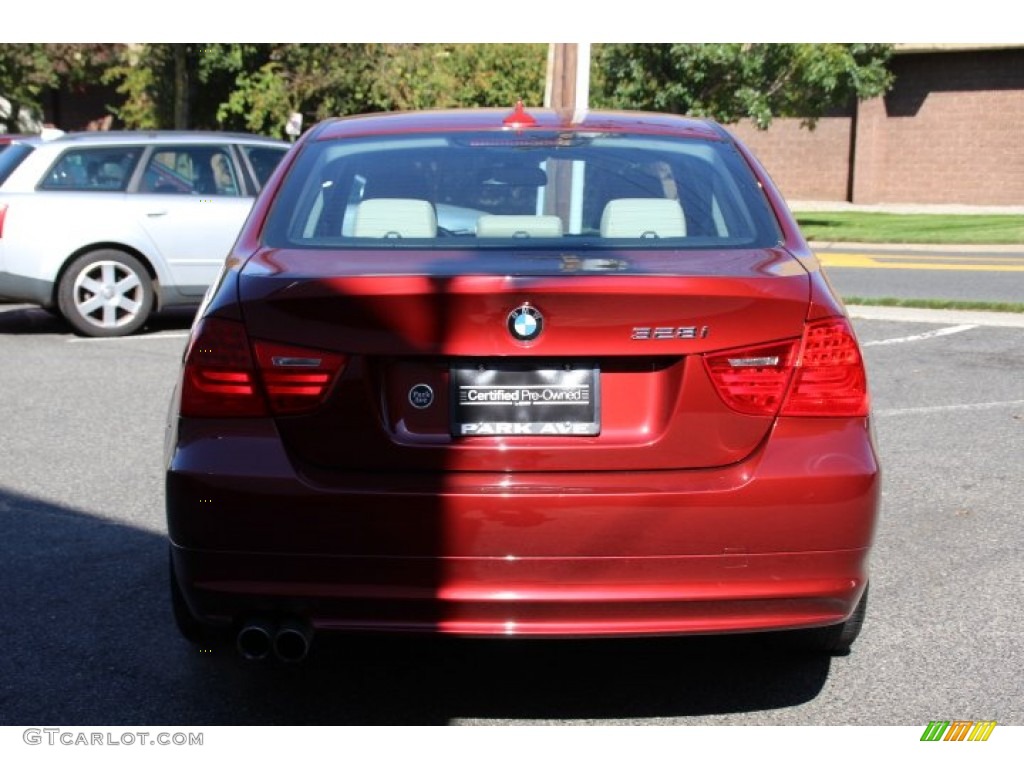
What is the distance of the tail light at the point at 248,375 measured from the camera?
142 inches

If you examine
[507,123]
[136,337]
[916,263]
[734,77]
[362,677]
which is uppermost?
[507,123]

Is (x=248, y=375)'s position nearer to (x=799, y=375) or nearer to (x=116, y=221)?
(x=799, y=375)

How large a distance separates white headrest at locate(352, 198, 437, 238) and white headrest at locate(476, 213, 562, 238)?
15 cm

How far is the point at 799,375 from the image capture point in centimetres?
366

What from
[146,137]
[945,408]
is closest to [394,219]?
[945,408]

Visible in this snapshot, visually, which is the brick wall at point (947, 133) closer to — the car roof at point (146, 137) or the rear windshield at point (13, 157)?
the car roof at point (146, 137)

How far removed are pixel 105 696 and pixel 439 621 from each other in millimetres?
1164

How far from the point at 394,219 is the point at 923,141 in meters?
A: 30.2

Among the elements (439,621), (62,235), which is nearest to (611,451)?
(439,621)

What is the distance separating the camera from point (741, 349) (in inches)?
142

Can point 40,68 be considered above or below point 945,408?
above

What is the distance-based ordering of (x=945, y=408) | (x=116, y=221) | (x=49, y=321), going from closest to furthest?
(x=945, y=408) < (x=116, y=221) < (x=49, y=321)

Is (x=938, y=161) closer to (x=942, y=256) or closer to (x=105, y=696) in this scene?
(x=942, y=256)

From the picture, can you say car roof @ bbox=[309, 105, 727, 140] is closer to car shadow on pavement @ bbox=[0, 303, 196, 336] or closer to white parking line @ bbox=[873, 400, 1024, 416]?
white parking line @ bbox=[873, 400, 1024, 416]
